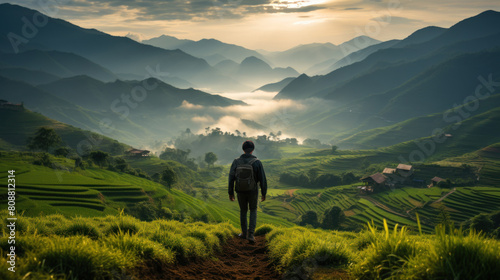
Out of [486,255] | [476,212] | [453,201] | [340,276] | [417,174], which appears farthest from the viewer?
[417,174]

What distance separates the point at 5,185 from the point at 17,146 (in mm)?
163072

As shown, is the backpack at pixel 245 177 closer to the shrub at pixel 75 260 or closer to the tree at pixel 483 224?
the shrub at pixel 75 260

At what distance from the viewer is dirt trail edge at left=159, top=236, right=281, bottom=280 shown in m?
7.09

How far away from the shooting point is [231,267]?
8.65 meters

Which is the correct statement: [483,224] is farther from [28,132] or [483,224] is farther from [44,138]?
[28,132]

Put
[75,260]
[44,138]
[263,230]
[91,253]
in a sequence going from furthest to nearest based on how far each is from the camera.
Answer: [44,138]
[263,230]
[91,253]
[75,260]

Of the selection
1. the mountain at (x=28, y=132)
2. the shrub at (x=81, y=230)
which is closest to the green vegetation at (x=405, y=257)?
the shrub at (x=81, y=230)

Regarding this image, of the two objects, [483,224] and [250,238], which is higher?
[250,238]

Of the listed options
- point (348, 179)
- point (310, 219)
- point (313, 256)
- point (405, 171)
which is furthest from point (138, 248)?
point (348, 179)

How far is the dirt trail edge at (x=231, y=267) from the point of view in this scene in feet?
23.2

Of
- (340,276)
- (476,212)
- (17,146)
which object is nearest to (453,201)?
(476,212)

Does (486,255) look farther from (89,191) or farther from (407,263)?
(89,191)

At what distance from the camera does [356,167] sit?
626ft

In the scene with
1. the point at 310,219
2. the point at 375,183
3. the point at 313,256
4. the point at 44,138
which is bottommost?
the point at 310,219
